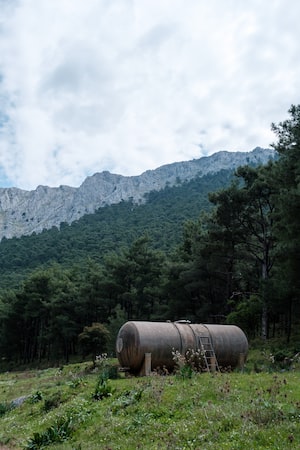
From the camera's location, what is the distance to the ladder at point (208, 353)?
1992cm

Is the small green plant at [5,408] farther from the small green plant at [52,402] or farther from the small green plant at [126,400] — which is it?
the small green plant at [126,400]

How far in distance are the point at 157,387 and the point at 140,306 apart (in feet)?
187

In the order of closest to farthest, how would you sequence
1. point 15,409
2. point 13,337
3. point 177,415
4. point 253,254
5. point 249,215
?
1. point 177,415
2. point 15,409
3. point 249,215
4. point 253,254
5. point 13,337

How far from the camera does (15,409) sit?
18.6m

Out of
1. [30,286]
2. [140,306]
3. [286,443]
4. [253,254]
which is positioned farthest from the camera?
[30,286]

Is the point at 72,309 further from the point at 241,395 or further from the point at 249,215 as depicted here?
the point at 241,395

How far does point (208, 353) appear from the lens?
20750mm

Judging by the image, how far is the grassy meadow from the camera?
908 cm

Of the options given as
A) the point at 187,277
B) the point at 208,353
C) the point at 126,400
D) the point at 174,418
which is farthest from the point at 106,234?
the point at 174,418

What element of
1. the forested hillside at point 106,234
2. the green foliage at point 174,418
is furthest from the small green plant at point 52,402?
the forested hillside at point 106,234

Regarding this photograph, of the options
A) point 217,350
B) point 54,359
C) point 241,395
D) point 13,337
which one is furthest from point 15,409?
point 13,337

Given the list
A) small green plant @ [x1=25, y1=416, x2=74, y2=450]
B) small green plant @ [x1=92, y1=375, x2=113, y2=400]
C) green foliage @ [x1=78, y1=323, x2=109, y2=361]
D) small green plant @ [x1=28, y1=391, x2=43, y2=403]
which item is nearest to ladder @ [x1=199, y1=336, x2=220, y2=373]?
small green plant @ [x1=92, y1=375, x2=113, y2=400]

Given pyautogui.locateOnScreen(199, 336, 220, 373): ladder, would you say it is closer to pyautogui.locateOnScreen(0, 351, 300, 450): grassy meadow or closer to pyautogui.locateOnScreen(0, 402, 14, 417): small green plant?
pyautogui.locateOnScreen(0, 351, 300, 450): grassy meadow

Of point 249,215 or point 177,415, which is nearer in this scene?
point 177,415
